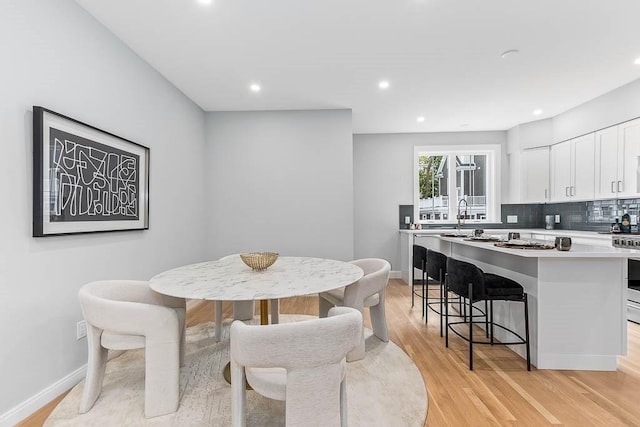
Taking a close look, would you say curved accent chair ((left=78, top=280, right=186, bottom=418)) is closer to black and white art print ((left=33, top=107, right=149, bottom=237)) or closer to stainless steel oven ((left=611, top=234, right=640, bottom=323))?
black and white art print ((left=33, top=107, right=149, bottom=237))

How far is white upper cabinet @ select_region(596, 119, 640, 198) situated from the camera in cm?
360

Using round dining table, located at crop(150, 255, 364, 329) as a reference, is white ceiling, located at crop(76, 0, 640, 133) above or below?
above

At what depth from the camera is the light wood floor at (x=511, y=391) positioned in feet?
5.84

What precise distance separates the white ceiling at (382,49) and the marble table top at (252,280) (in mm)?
1835

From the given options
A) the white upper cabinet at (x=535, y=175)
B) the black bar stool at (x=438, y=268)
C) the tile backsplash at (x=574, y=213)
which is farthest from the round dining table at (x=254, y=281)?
the white upper cabinet at (x=535, y=175)

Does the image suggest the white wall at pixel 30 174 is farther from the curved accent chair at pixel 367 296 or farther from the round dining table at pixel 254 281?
the curved accent chair at pixel 367 296

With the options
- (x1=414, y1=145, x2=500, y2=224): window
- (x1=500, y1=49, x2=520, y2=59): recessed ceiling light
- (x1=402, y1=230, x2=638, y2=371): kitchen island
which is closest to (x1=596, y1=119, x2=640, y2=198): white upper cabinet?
(x1=414, y1=145, x2=500, y2=224): window

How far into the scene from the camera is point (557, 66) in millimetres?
3174

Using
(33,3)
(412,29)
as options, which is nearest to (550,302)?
(412,29)

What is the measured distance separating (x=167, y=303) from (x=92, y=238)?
0.80 meters

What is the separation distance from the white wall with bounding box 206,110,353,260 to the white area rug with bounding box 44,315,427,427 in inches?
78.8

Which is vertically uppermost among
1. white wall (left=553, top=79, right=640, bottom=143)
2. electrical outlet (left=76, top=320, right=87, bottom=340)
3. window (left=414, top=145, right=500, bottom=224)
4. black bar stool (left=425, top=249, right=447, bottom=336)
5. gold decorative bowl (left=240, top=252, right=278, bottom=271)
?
white wall (left=553, top=79, right=640, bottom=143)

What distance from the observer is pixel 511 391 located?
2.04 metres

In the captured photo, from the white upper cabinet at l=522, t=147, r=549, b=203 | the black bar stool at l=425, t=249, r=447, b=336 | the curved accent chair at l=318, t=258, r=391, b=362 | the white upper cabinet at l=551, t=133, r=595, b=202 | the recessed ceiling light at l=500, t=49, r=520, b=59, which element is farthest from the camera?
the white upper cabinet at l=522, t=147, r=549, b=203
